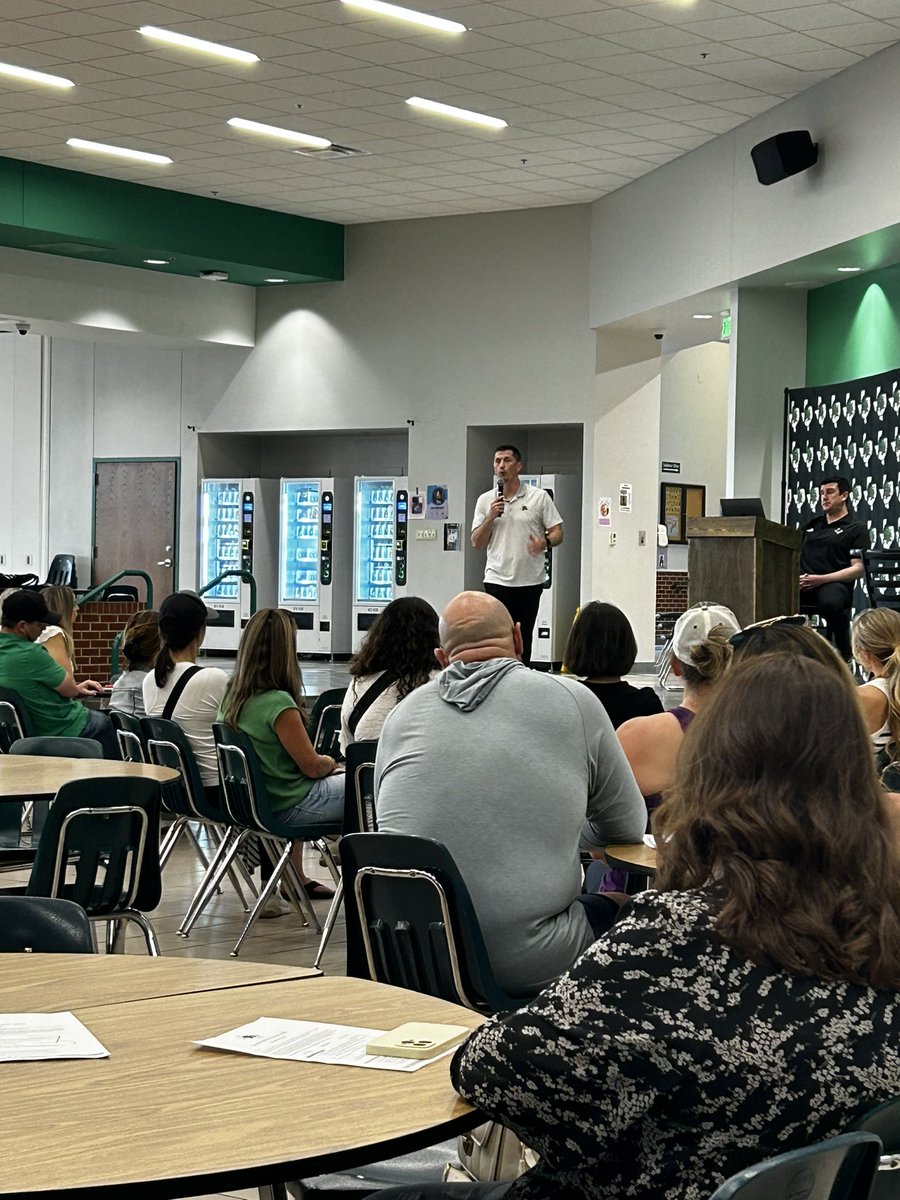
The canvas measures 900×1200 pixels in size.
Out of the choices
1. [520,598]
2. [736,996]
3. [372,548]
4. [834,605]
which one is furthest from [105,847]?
[372,548]

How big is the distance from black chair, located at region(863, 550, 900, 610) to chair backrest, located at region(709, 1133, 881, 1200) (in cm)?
710

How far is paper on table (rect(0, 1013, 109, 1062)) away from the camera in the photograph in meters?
1.96

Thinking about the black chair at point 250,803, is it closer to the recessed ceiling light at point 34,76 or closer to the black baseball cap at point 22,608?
the black baseball cap at point 22,608

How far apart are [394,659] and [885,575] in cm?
386

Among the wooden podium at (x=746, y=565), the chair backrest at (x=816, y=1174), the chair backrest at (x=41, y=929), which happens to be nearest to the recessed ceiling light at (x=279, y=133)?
the wooden podium at (x=746, y=565)

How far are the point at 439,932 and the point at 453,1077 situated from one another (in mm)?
1272

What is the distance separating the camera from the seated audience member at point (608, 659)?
15.2 ft

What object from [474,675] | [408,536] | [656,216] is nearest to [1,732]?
[474,675]

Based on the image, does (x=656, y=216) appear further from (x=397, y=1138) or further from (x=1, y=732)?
(x=397, y=1138)

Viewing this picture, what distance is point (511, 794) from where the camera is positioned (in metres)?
3.09

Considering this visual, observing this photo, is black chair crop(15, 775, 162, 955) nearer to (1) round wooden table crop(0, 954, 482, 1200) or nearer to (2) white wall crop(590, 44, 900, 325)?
(1) round wooden table crop(0, 954, 482, 1200)

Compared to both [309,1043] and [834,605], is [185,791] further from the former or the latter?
[834,605]

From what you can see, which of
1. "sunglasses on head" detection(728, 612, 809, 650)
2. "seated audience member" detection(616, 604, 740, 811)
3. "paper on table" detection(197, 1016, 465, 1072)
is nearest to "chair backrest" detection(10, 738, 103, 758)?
"seated audience member" detection(616, 604, 740, 811)

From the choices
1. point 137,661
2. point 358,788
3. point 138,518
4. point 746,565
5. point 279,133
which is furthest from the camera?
point 138,518
